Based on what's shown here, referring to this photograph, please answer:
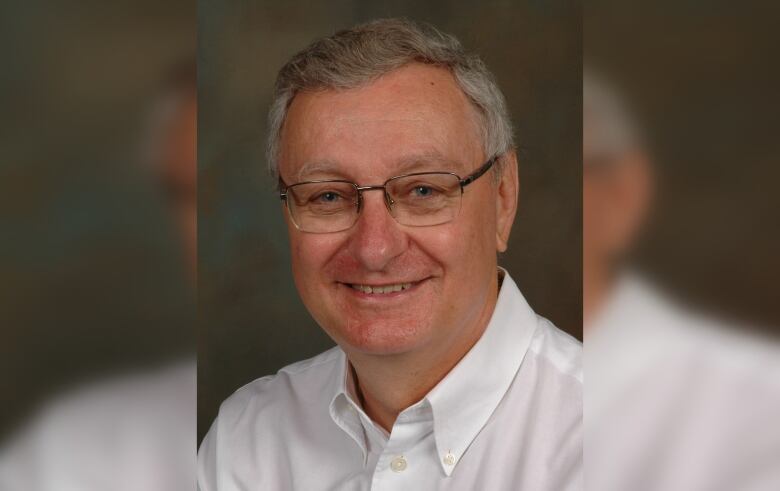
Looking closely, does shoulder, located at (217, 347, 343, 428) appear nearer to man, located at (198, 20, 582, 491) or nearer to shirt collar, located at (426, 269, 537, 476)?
man, located at (198, 20, 582, 491)

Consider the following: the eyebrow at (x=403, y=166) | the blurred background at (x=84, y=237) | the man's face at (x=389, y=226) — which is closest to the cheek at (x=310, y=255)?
the man's face at (x=389, y=226)

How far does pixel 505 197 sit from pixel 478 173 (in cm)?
16

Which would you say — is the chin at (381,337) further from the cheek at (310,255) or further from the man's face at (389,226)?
the cheek at (310,255)

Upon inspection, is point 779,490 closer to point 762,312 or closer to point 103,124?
point 762,312

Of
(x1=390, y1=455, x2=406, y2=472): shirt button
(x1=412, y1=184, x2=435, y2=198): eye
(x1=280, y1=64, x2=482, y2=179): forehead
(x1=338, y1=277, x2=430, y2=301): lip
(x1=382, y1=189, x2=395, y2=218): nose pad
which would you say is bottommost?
(x1=390, y1=455, x2=406, y2=472): shirt button

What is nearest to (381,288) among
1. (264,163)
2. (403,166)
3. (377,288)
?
(377,288)

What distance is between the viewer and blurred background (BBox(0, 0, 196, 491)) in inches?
26.8

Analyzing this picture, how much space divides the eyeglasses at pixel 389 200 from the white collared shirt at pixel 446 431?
0.87ft

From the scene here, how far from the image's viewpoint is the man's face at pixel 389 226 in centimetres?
155

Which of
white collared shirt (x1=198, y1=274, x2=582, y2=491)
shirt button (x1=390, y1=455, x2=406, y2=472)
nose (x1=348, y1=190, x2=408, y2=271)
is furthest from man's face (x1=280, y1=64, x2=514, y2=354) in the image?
shirt button (x1=390, y1=455, x2=406, y2=472)

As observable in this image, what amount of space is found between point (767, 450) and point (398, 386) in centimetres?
111

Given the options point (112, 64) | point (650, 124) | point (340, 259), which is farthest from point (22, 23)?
point (340, 259)

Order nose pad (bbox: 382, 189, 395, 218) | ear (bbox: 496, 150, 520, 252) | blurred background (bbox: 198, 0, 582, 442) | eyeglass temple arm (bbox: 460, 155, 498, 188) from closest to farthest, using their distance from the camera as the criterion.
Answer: nose pad (bbox: 382, 189, 395, 218)
eyeglass temple arm (bbox: 460, 155, 498, 188)
ear (bbox: 496, 150, 520, 252)
blurred background (bbox: 198, 0, 582, 442)

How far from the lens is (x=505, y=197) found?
5.98ft
